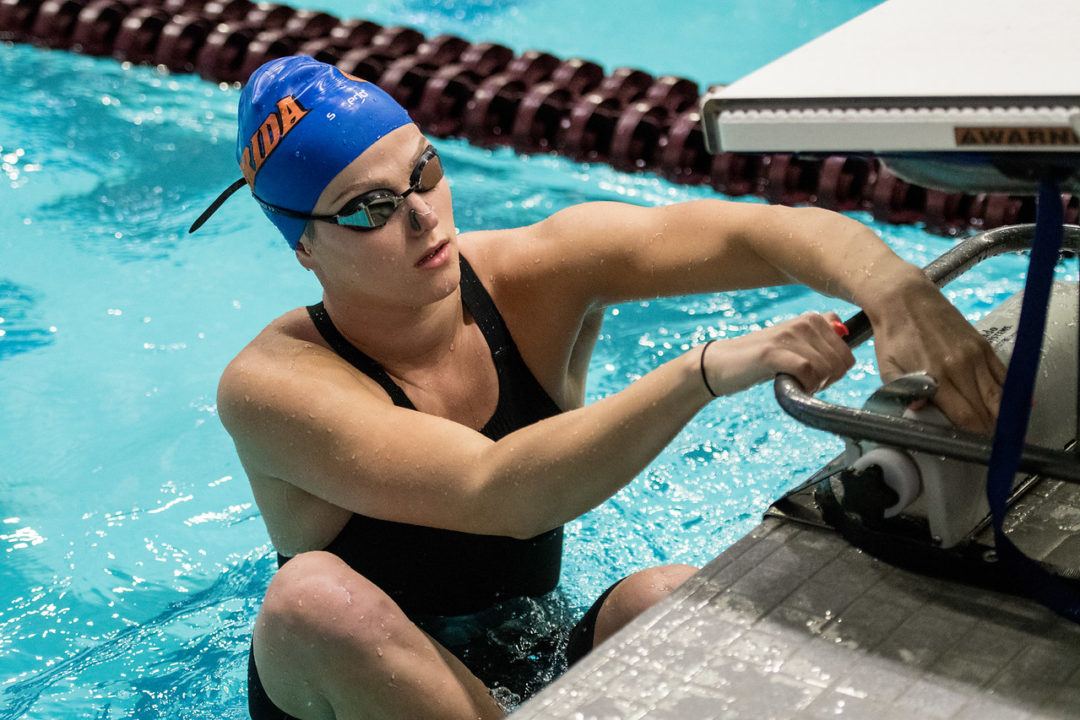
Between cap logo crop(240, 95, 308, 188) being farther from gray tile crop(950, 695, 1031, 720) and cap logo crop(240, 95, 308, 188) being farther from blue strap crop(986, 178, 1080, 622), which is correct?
gray tile crop(950, 695, 1031, 720)

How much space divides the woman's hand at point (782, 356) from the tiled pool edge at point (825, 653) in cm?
26

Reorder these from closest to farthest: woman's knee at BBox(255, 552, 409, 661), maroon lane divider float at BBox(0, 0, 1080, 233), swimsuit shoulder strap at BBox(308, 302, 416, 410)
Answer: woman's knee at BBox(255, 552, 409, 661) → swimsuit shoulder strap at BBox(308, 302, 416, 410) → maroon lane divider float at BBox(0, 0, 1080, 233)

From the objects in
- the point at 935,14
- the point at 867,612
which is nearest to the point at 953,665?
the point at 867,612

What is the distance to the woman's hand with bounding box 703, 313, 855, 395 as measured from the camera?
1.46m

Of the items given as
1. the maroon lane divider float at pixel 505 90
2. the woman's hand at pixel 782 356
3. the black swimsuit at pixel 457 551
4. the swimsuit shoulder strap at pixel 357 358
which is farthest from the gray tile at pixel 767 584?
the maroon lane divider float at pixel 505 90

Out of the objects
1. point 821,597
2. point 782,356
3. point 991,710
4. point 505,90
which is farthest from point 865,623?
point 505,90

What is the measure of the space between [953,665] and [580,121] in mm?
3967

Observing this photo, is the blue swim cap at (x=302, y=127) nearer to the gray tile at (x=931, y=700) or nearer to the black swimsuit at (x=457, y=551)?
the black swimsuit at (x=457, y=551)

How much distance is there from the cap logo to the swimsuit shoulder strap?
0.26 m

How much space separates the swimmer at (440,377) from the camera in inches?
63.1

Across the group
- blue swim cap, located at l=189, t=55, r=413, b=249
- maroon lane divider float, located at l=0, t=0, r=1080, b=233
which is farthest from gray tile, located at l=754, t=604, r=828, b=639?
maroon lane divider float, located at l=0, t=0, r=1080, b=233

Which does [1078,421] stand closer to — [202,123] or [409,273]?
[409,273]

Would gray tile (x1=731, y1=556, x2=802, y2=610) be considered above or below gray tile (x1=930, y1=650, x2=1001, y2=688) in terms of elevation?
→ below

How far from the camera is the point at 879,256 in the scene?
174cm
